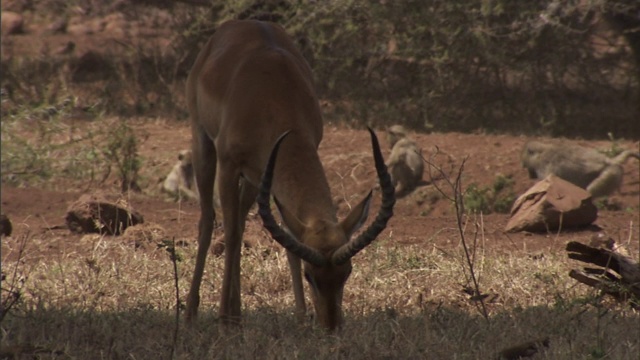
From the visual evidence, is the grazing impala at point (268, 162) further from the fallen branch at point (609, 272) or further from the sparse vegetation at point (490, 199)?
the sparse vegetation at point (490, 199)

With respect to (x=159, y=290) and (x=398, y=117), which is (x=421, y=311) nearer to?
(x=159, y=290)

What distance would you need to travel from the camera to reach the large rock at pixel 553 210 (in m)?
8.60

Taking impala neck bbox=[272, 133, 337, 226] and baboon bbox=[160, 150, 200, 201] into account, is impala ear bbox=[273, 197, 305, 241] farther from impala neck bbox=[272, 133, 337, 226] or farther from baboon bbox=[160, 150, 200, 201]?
baboon bbox=[160, 150, 200, 201]

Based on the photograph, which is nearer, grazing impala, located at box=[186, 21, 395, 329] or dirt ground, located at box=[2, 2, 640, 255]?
grazing impala, located at box=[186, 21, 395, 329]

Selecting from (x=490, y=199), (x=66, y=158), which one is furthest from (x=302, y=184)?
(x=66, y=158)

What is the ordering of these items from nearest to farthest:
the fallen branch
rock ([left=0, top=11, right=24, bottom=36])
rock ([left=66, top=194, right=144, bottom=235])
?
the fallen branch → rock ([left=66, top=194, right=144, bottom=235]) → rock ([left=0, top=11, right=24, bottom=36])

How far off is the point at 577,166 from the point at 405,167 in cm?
Answer: 169

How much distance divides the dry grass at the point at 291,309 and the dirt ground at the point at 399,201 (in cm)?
41

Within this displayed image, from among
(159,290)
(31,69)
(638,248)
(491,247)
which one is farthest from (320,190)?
(31,69)

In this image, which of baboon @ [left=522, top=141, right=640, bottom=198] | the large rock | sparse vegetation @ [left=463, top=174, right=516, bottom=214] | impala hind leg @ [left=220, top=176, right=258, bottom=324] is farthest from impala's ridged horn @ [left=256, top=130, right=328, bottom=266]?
baboon @ [left=522, top=141, right=640, bottom=198]

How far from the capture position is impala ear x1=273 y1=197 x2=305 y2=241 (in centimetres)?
514

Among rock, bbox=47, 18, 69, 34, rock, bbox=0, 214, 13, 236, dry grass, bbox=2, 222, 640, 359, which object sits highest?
dry grass, bbox=2, 222, 640, 359

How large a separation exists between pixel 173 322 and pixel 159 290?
2.78 ft

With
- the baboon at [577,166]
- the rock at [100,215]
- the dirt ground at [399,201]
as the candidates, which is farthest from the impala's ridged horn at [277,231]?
the baboon at [577,166]
